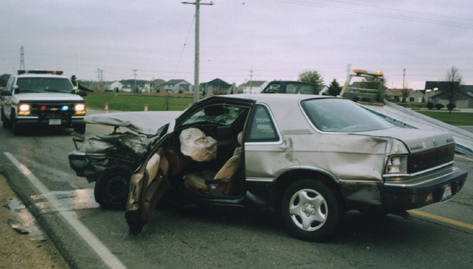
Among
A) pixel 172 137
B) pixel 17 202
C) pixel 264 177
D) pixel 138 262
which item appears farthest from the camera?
pixel 17 202

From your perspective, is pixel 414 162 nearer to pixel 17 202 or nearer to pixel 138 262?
pixel 138 262

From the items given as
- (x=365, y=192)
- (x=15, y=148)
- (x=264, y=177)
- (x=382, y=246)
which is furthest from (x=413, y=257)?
(x=15, y=148)

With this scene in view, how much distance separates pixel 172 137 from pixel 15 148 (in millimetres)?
7180

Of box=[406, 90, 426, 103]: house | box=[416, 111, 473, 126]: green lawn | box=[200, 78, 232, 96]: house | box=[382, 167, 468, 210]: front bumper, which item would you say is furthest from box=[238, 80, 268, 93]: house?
box=[382, 167, 468, 210]: front bumper

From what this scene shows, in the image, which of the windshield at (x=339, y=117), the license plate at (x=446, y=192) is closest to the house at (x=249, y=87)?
the windshield at (x=339, y=117)

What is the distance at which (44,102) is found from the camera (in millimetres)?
12680

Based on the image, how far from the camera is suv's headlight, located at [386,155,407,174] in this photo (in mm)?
3744

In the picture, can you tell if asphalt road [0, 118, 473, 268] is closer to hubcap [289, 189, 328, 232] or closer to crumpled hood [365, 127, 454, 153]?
hubcap [289, 189, 328, 232]

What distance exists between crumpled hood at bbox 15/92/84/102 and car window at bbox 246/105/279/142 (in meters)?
9.83

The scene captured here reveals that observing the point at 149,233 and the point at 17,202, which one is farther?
the point at 17,202

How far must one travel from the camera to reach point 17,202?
18.9ft

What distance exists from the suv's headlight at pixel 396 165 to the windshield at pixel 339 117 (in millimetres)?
601

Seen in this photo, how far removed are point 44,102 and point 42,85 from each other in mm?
1347

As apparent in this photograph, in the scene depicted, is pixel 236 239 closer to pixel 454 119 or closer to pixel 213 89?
pixel 454 119
